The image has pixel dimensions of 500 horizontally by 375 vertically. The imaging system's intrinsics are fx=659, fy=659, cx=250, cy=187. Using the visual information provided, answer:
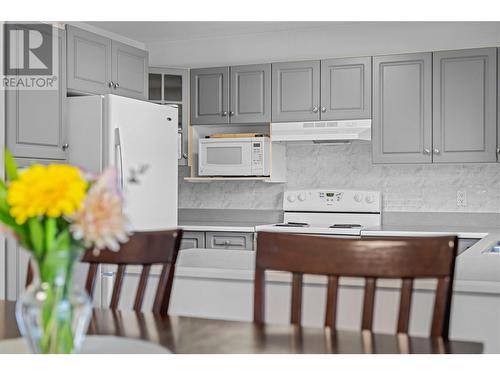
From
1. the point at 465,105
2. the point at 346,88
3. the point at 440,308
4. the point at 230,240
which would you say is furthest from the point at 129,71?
the point at 440,308

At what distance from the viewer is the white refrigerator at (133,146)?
3918mm

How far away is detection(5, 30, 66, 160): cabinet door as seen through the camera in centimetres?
355

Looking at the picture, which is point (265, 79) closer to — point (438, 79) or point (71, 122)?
point (438, 79)

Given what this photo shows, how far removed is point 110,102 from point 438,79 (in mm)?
2218

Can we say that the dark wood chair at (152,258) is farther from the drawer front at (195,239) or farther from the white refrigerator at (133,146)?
the drawer front at (195,239)

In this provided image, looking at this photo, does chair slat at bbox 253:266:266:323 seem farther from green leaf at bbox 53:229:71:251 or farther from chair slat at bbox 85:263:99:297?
green leaf at bbox 53:229:71:251

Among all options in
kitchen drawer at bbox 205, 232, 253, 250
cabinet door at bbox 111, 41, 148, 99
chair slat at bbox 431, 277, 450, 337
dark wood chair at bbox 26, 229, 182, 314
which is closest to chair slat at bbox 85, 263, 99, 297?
dark wood chair at bbox 26, 229, 182, 314

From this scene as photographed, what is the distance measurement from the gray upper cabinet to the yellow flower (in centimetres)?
392

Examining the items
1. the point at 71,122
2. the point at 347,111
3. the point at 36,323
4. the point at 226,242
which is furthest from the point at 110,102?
the point at 36,323

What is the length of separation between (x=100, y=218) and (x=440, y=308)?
788 millimetres

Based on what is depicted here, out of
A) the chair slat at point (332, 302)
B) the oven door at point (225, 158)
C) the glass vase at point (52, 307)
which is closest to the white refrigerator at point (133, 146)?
the oven door at point (225, 158)

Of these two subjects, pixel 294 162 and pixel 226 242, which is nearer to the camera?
pixel 226 242

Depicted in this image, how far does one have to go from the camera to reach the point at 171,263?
5.54 feet

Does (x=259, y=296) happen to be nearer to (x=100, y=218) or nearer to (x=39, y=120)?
(x=100, y=218)
